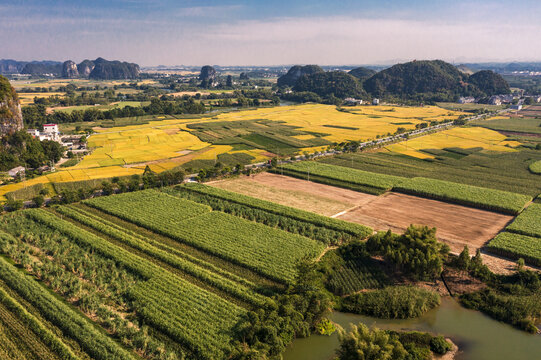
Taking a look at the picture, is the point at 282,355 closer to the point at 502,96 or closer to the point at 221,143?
the point at 221,143

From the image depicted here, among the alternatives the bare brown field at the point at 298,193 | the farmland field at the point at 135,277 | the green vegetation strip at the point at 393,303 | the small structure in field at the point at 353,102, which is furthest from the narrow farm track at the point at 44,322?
the small structure in field at the point at 353,102

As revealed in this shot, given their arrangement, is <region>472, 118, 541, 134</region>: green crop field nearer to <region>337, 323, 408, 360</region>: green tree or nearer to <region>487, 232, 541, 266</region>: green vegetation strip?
<region>487, 232, 541, 266</region>: green vegetation strip

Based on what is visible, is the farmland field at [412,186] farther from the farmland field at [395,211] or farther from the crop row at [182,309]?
the crop row at [182,309]

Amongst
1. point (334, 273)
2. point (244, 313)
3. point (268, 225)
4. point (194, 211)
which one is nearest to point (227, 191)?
point (194, 211)

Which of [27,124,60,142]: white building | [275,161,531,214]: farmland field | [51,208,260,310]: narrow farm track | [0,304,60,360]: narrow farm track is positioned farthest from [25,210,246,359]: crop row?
[27,124,60,142]: white building

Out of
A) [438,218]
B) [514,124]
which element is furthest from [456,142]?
[438,218]
